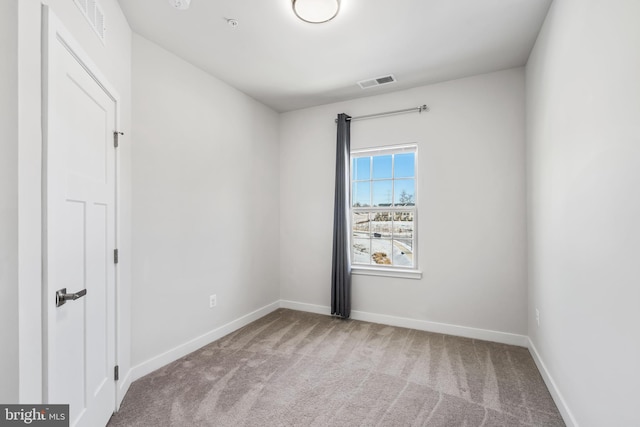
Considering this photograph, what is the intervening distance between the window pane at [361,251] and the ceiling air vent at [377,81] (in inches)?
73.3

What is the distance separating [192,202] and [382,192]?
2.19 m

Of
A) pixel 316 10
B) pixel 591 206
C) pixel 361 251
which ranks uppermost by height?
pixel 316 10

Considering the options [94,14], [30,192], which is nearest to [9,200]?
[30,192]

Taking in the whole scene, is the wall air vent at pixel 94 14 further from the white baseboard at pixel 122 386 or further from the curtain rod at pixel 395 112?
the curtain rod at pixel 395 112

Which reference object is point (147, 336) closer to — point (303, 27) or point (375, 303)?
point (375, 303)

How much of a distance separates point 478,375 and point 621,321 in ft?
4.74

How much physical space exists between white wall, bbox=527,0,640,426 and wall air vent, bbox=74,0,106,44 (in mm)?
2493

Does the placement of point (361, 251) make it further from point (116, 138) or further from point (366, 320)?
point (116, 138)

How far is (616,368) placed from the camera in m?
1.28

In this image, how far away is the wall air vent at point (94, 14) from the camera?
5.08 ft

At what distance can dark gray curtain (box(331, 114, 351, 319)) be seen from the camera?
371 centimetres

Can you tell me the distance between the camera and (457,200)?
10.6ft

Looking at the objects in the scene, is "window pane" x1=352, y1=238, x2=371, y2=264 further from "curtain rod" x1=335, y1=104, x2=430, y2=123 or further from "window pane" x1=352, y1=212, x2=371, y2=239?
"curtain rod" x1=335, y1=104, x2=430, y2=123

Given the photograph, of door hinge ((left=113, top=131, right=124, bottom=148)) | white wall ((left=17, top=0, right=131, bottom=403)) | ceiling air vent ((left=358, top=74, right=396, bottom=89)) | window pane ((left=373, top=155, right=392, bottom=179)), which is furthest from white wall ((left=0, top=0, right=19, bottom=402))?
window pane ((left=373, top=155, right=392, bottom=179))
